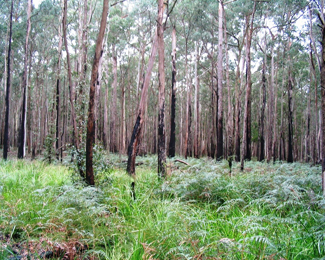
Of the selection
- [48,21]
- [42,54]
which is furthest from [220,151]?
A: [42,54]

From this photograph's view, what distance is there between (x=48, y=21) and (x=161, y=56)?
55.5ft

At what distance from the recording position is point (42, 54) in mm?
25469

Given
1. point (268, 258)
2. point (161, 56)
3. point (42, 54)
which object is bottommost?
point (268, 258)

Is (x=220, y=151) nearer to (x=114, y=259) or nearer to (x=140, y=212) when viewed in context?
(x=140, y=212)

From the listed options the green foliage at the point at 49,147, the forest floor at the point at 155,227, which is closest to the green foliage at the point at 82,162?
the forest floor at the point at 155,227

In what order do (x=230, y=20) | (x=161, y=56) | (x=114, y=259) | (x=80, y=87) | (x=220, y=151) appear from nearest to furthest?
(x=114, y=259), (x=80, y=87), (x=161, y=56), (x=220, y=151), (x=230, y=20)

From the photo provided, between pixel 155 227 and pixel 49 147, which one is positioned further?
pixel 49 147

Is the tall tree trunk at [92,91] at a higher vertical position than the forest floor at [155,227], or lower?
higher

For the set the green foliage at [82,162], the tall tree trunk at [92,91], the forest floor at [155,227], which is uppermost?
the tall tree trunk at [92,91]

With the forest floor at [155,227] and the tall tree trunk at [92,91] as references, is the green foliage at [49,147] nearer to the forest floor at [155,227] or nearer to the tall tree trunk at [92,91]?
the forest floor at [155,227]

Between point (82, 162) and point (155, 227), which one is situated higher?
point (82, 162)

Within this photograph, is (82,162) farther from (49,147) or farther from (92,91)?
(49,147)

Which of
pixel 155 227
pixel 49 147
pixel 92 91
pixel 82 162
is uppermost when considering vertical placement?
pixel 92 91

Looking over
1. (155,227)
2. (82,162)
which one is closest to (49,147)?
(82,162)
